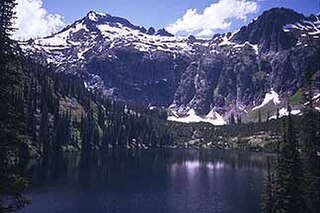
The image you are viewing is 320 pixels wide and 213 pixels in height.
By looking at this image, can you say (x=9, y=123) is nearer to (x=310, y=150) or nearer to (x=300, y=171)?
(x=300, y=171)

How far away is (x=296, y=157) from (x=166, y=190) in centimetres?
8643

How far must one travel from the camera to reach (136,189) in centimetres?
14012

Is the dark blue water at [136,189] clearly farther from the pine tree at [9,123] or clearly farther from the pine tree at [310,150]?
the pine tree at [9,123]

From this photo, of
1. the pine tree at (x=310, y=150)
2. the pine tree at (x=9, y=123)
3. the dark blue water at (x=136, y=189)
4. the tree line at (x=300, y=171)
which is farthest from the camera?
the dark blue water at (x=136, y=189)

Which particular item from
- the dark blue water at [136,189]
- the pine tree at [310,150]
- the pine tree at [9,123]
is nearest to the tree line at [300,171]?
the pine tree at [310,150]

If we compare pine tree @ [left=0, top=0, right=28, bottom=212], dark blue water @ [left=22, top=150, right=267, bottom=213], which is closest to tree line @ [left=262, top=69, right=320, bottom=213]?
pine tree @ [left=0, top=0, right=28, bottom=212]

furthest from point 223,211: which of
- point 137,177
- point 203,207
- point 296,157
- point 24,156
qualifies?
point 24,156

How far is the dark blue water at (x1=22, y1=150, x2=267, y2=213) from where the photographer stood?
110 metres

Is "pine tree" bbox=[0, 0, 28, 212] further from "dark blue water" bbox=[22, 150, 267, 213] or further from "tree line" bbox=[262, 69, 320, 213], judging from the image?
"dark blue water" bbox=[22, 150, 267, 213]

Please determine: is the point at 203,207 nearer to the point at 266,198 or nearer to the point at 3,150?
the point at 266,198

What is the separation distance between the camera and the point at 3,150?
2955 centimetres

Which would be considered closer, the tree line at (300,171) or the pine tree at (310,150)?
the tree line at (300,171)

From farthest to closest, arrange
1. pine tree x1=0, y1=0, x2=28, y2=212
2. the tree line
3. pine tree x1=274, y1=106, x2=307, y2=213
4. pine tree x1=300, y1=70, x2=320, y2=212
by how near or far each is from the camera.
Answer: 1. pine tree x1=300, y1=70, x2=320, y2=212
2. the tree line
3. pine tree x1=274, y1=106, x2=307, y2=213
4. pine tree x1=0, y1=0, x2=28, y2=212

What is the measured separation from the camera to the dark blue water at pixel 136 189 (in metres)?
110
